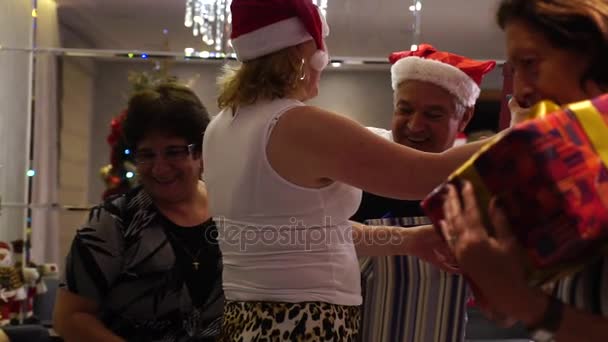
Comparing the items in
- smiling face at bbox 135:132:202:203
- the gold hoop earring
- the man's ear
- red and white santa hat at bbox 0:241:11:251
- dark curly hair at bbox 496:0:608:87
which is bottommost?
red and white santa hat at bbox 0:241:11:251

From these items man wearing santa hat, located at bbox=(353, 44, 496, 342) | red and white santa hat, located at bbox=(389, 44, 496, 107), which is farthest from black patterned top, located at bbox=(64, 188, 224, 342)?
red and white santa hat, located at bbox=(389, 44, 496, 107)

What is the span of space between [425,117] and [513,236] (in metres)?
1.38

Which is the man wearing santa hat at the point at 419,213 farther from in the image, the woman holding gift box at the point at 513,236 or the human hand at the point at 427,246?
the woman holding gift box at the point at 513,236

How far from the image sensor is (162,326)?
1972mm

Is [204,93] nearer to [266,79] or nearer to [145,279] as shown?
[145,279]

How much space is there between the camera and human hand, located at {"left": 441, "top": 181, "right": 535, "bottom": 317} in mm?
877

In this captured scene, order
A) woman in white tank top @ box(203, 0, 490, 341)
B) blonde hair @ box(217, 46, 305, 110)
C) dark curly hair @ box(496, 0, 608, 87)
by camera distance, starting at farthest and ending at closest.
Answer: blonde hair @ box(217, 46, 305, 110), woman in white tank top @ box(203, 0, 490, 341), dark curly hair @ box(496, 0, 608, 87)

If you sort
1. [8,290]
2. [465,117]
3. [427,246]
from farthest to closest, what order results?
1. [8,290]
2. [465,117]
3. [427,246]

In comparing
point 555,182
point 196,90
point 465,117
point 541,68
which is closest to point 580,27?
point 541,68

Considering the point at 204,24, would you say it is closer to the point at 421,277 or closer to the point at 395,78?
the point at 395,78

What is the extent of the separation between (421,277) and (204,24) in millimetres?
3211

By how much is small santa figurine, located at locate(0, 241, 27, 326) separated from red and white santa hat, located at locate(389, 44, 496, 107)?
2.95 metres

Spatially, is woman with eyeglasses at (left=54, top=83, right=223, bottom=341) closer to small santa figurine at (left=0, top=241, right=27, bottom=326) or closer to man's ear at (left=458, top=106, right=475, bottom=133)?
man's ear at (left=458, top=106, right=475, bottom=133)

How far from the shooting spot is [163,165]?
2080mm
